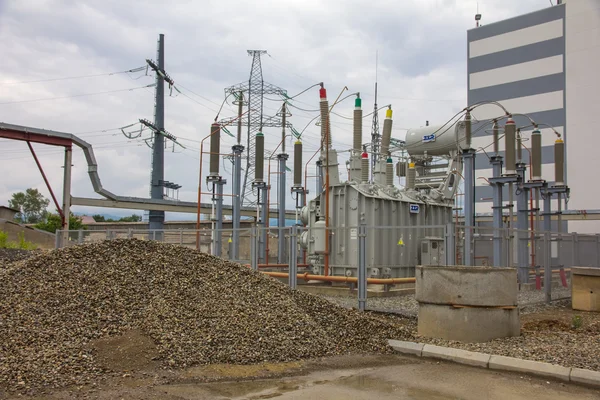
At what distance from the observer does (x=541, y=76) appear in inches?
1620

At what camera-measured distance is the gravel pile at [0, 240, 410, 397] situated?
23.5 feet

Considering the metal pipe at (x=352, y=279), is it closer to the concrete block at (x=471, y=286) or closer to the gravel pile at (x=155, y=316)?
the gravel pile at (x=155, y=316)

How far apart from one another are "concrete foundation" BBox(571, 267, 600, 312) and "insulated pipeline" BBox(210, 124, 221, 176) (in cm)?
1178

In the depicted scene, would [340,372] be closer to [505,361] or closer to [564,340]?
[505,361]

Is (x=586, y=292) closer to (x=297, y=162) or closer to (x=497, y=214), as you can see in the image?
(x=497, y=214)

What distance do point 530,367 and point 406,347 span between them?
1953 millimetres

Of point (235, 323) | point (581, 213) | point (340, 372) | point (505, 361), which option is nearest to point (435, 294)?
point (505, 361)

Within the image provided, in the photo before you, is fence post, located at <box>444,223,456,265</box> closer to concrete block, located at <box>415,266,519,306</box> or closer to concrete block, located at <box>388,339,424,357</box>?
concrete block, located at <box>415,266,519,306</box>

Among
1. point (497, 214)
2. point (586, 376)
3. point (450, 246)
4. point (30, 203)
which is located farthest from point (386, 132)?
point (30, 203)

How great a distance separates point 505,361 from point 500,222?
10.1 meters

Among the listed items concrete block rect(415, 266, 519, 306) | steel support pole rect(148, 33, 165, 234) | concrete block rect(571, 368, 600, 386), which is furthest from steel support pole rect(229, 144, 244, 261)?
steel support pole rect(148, 33, 165, 234)

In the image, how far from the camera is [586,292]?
14.2 metres

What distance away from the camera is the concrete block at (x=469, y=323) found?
367 inches

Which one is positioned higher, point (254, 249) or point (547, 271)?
point (254, 249)
